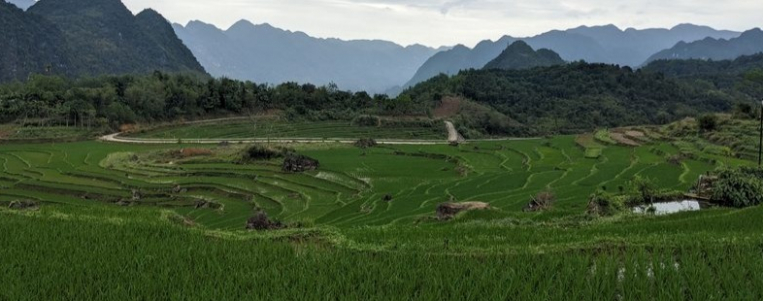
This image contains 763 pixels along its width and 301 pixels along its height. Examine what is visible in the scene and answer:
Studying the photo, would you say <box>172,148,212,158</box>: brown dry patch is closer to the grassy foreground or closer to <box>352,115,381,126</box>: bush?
<box>352,115,381,126</box>: bush

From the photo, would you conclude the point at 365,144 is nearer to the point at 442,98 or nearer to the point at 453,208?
the point at 453,208

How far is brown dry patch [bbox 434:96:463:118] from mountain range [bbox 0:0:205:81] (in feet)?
229

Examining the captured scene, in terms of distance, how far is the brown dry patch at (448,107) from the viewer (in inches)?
3548

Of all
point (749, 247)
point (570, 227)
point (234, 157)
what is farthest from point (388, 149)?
point (749, 247)

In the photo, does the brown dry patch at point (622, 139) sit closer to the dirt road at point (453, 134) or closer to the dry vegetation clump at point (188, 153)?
the dirt road at point (453, 134)

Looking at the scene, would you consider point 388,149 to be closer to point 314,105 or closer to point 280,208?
point 280,208

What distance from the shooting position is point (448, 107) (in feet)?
304

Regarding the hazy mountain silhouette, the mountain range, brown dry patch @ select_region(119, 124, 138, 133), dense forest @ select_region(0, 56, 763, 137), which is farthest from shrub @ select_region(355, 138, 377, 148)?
the hazy mountain silhouette

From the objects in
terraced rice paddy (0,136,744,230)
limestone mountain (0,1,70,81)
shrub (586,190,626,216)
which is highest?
limestone mountain (0,1,70,81)

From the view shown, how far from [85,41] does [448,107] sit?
10611cm

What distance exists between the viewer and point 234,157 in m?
44.2

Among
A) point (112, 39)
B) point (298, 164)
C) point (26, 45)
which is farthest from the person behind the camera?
point (112, 39)

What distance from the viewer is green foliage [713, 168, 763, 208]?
46.2 feet

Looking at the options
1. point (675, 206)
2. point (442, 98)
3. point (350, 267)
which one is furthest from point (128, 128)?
point (350, 267)
